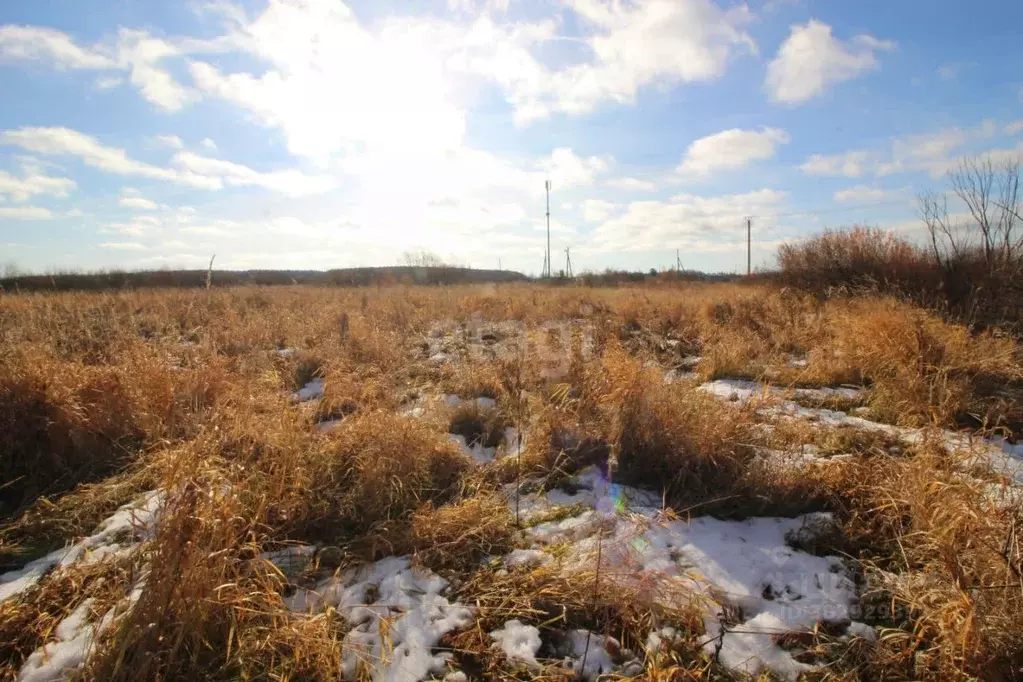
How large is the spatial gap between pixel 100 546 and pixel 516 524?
7.30 ft

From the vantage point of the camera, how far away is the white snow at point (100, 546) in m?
2.45

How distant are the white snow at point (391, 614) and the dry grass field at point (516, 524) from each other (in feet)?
0.04

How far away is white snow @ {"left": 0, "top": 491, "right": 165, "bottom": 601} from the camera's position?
2453mm

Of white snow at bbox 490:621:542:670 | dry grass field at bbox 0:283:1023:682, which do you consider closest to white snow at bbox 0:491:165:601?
dry grass field at bbox 0:283:1023:682

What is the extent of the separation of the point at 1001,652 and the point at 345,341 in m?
6.60

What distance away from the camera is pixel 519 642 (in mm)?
2057

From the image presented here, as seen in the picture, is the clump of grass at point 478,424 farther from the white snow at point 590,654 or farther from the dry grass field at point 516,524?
the white snow at point 590,654

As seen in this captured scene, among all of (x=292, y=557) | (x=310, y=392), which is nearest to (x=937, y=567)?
(x=292, y=557)

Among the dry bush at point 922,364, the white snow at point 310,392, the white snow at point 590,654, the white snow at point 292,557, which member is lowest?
the white snow at point 590,654

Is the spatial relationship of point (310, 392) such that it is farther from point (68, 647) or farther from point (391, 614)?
point (391, 614)

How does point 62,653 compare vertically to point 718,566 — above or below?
below

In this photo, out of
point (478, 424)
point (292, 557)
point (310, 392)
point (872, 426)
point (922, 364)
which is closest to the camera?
point (292, 557)

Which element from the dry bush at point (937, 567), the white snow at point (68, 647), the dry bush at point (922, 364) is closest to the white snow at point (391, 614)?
the white snow at point (68, 647)

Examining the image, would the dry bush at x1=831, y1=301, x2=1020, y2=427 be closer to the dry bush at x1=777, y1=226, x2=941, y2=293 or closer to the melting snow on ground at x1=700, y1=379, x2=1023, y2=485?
the melting snow on ground at x1=700, y1=379, x2=1023, y2=485
